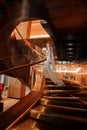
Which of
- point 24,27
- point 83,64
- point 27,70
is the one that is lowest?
point 27,70

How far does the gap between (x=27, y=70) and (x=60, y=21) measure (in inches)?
102

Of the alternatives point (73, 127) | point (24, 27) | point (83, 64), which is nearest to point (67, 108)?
point (73, 127)

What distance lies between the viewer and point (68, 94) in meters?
3.42

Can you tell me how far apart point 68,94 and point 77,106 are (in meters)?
0.72

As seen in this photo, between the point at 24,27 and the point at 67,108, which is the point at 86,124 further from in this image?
the point at 24,27

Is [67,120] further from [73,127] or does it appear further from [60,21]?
[60,21]

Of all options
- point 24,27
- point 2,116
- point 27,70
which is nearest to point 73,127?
point 2,116

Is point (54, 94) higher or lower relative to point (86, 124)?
higher

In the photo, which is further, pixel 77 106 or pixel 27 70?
pixel 27 70

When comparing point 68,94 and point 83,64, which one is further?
point 83,64

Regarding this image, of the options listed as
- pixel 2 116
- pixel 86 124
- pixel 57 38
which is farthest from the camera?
pixel 57 38

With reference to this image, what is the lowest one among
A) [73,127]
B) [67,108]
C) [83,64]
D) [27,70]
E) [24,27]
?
[73,127]

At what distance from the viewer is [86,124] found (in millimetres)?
2092

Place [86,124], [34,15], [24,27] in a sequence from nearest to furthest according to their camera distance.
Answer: [86,124] → [34,15] → [24,27]
